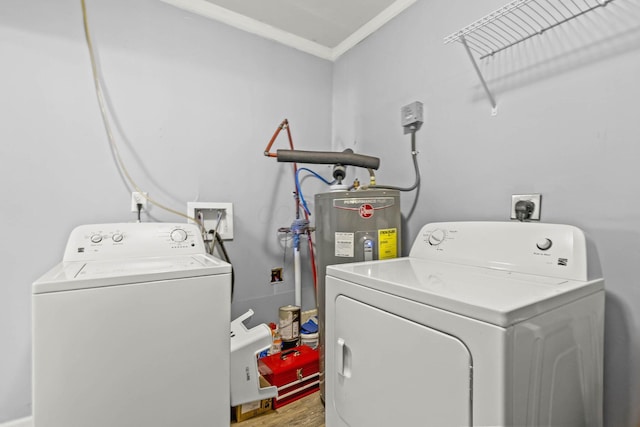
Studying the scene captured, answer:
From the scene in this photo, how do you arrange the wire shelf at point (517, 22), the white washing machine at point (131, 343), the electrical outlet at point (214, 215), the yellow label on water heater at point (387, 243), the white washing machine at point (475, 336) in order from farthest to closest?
the electrical outlet at point (214, 215) → the yellow label on water heater at point (387, 243) → the wire shelf at point (517, 22) → the white washing machine at point (131, 343) → the white washing machine at point (475, 336)

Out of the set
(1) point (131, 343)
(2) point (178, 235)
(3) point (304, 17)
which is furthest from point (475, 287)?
(3) point (304, 17)

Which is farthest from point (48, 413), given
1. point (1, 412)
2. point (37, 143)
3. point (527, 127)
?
point (527, 127)

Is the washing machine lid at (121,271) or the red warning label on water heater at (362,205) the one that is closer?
the washing machine lid at (121,271)

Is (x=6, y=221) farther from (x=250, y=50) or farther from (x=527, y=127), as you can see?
(x=527, y=127)

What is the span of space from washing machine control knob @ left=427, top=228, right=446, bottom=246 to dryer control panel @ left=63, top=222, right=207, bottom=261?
1.06 metres

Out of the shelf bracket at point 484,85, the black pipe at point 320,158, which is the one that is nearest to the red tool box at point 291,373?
the black pipe at point 320,158

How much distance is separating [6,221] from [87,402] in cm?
91

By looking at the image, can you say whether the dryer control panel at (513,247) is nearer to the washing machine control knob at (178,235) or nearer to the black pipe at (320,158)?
the black pipe at (320,158)

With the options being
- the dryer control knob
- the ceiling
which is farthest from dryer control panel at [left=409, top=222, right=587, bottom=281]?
the ceiling

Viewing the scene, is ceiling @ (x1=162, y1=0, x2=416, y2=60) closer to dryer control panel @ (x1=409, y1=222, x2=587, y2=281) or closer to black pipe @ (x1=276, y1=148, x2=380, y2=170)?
black pipe @ (x1=276, y1=148, x2=380, y2=170)

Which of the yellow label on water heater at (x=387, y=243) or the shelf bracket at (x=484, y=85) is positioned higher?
the shelf bracket at (x=484, y=85)

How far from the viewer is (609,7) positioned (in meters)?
0.95

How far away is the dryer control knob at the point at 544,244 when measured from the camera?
929 millimetres

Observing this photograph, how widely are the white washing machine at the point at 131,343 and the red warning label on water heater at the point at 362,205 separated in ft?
1.79
